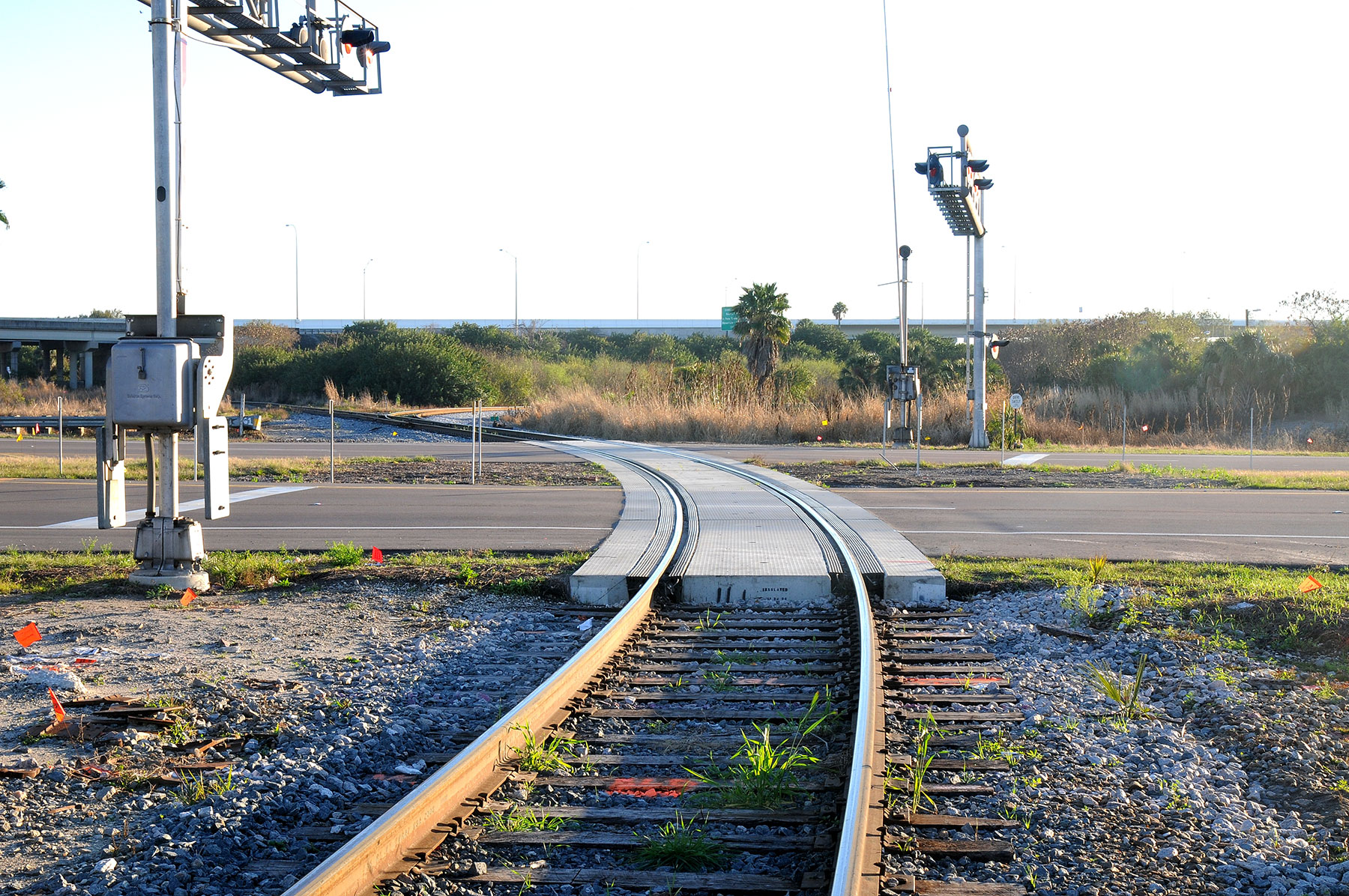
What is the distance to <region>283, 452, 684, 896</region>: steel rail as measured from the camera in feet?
11.2

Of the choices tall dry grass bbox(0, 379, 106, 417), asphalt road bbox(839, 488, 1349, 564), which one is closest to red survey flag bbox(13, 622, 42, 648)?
asphalt road bbox(839, 488, 1349, 564)

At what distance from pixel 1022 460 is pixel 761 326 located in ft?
70.3

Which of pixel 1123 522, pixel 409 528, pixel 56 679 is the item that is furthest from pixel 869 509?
pixel 56 679

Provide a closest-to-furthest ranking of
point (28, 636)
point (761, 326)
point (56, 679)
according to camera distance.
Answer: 1. point (56, 679)
2. point (28, 636)
3. point (761, 326)

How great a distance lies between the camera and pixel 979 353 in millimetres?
28812

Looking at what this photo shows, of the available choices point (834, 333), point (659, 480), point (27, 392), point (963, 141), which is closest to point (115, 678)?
point (659, 480)

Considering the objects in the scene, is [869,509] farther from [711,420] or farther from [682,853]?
[711,420]

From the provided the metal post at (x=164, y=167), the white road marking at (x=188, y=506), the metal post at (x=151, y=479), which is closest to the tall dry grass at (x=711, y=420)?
the white road marking at (x=188, y=506)

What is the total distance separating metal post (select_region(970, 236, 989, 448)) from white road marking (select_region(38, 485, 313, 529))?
18149 mm

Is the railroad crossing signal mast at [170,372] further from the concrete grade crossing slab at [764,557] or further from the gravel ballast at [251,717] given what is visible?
the concrete grade crossing slab at [764,557]

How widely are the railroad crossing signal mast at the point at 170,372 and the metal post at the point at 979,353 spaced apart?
22.5 metres

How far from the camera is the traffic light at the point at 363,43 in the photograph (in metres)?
10.7

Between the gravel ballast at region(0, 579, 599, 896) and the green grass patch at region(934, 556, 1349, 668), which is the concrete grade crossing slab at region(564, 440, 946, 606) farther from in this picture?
the gravel ballast at region(0, 579, 599, 896)

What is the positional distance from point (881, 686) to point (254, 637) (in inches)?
171
